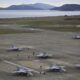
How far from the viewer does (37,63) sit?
4266 centimetres

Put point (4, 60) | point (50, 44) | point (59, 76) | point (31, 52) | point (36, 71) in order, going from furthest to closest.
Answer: point (50, 44) → point (31, 52) → point (4, 60) → point (36, 71) → point (59, 76)

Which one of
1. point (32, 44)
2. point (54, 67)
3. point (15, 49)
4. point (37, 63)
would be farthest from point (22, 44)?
point (54, 67)

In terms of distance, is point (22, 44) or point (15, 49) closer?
point (15, 49)

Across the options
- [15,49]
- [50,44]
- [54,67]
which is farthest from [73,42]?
[54,67]

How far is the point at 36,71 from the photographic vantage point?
37.7 meters

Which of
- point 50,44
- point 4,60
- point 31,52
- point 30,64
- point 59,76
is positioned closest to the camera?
point 59,76

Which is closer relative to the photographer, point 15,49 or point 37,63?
point 37,63

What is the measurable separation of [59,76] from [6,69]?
698 cm

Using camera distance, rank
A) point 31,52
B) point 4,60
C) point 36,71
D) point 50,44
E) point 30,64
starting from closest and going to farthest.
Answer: point 36,71 < point 30,64 < point 4,60 < point 31,52 < point 50,44

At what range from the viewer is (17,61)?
1752 inches

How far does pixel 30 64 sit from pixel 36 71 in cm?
456

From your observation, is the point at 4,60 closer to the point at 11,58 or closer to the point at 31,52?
the point at 11,58

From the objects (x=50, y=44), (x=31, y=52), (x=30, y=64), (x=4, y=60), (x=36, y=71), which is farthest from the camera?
(x=50, y=44)

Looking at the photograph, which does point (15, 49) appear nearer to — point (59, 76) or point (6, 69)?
point (6, 69)
